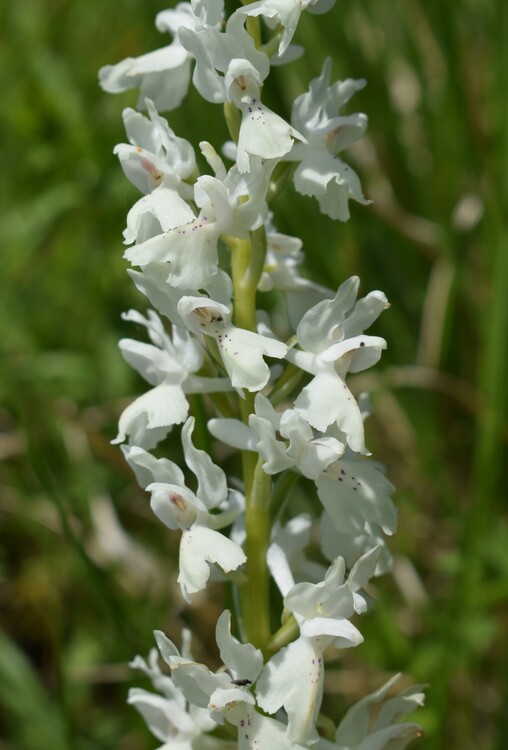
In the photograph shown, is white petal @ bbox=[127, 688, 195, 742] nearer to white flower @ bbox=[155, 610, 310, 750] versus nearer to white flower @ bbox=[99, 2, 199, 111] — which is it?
white flower @ bbox=[155, 610, 310, 750]

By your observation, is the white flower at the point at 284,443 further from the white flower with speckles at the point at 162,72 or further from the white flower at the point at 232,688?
the white flower with speckles at the point at 162,72

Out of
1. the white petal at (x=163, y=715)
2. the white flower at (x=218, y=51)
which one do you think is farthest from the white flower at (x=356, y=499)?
the white flower at (x=218, y=51)

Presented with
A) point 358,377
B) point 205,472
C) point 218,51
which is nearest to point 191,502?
point 205,472

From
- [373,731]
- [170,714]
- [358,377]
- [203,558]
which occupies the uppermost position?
[203,558]

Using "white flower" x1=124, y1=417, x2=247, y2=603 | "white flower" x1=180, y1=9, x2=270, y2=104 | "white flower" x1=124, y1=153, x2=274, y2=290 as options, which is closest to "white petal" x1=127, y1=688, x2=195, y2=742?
"white flower" x1=124, y1=417, x2=247, y2=603

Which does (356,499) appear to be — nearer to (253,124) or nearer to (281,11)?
(253,124)

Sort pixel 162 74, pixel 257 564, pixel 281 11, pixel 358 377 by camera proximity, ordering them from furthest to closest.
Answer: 1. pixel 358 377
2. pixel 162 74
3. pixel 257 564
4. pixel 281 11
